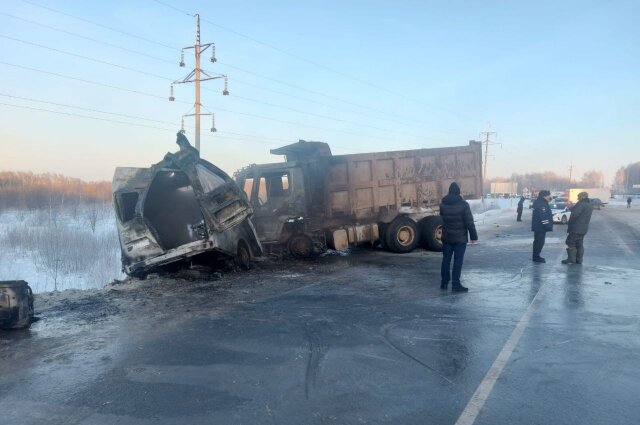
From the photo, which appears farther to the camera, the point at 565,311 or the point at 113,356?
the point at 565,311

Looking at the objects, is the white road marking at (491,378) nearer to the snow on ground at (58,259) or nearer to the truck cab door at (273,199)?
the truck cab door at (273,199)

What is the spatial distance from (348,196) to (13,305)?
26.9 ft

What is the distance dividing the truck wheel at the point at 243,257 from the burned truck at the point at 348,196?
1.20m

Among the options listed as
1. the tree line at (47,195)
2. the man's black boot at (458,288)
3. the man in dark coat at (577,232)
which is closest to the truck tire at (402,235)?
the man in dark coat at (577,232)

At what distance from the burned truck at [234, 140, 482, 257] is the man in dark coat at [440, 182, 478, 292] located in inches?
177

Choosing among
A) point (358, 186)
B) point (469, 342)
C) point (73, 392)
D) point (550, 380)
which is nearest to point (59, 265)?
point (358, 186)

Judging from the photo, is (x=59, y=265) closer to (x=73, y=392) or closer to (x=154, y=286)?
(x=154, y=286)

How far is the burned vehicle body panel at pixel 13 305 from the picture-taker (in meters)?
5.64

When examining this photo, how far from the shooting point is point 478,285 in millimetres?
8094

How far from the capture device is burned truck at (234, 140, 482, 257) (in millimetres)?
11828

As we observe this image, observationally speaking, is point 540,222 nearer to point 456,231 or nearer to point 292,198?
point 456,231

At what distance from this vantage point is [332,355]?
186 inches

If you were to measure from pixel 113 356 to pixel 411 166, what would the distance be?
33.0ft

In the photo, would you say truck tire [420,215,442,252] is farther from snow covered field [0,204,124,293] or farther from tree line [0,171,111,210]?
tree line [0,171,111,210]
